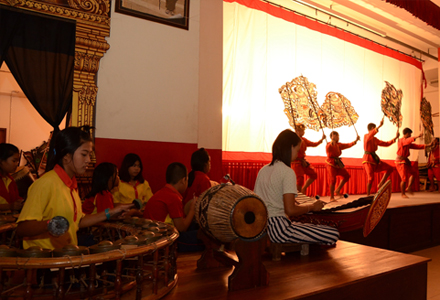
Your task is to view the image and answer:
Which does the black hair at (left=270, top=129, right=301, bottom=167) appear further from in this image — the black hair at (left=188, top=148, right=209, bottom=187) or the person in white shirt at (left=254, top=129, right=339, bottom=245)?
the black hair at (left=188, top=148, right=209, bottom=187)

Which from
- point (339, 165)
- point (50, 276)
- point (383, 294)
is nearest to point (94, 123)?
point (50, 276)

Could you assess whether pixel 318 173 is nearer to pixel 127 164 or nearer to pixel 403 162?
pixel 403 162

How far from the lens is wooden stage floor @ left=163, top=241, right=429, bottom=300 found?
6.57 feet

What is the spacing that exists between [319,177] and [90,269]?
658cm

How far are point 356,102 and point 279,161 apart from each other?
6.51 m

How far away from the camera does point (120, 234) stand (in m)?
2.26

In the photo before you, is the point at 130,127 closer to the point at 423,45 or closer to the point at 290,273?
the point at 290,273

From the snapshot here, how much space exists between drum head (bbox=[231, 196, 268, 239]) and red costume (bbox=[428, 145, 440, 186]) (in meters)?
9.32

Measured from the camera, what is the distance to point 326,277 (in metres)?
2.30

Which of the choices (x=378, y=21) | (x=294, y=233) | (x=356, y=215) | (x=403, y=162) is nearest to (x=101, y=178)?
(x=294, y=233)

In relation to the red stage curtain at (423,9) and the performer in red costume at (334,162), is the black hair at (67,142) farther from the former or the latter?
the red stage curtain at (423,9)

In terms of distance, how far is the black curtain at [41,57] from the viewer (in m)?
3.80

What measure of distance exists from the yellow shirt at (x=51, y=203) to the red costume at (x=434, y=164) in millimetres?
9994

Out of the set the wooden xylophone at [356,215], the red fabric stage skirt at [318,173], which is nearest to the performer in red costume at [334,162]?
the red fabric stage skirt at [318,173]
